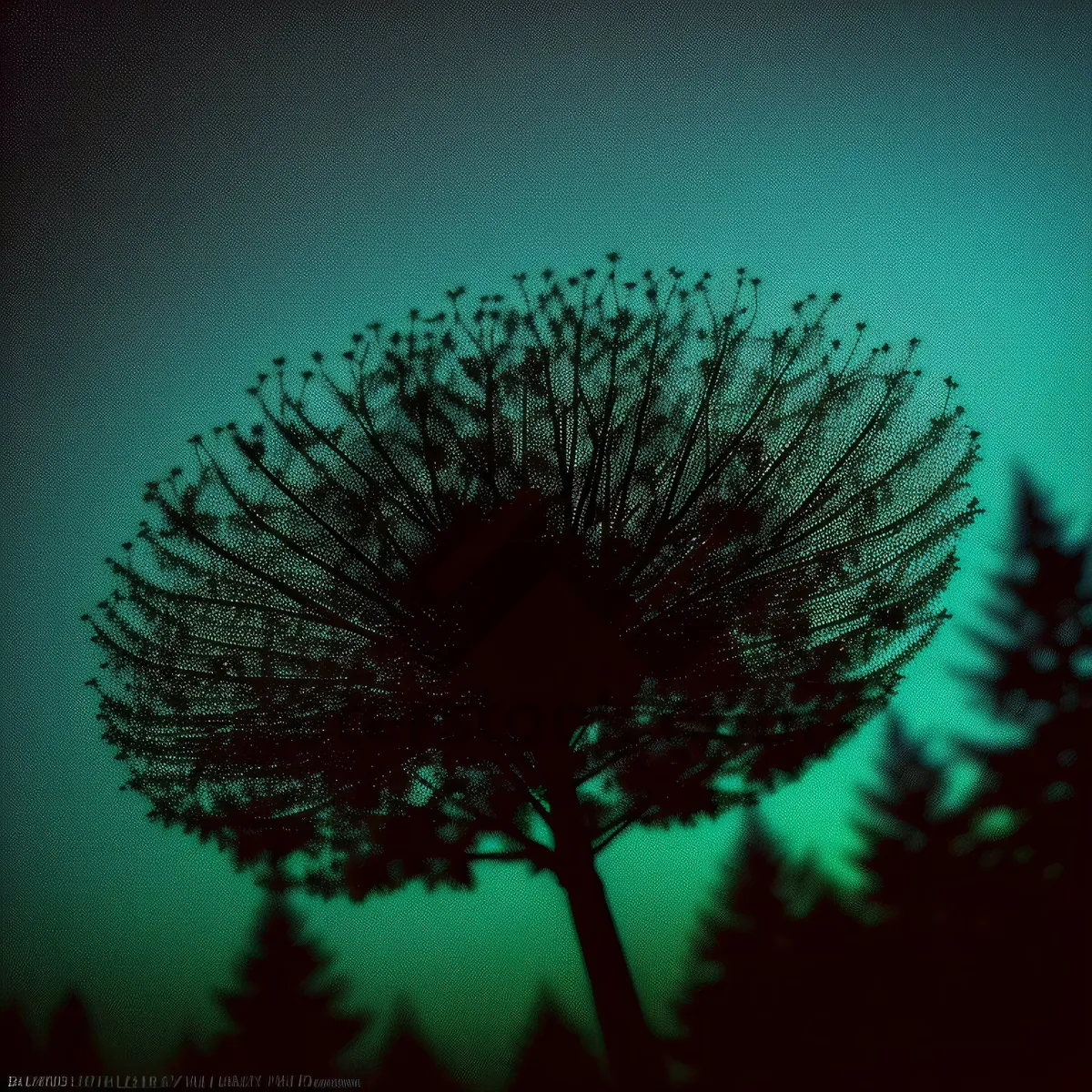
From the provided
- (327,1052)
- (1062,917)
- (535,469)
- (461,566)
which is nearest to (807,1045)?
(1062,917)

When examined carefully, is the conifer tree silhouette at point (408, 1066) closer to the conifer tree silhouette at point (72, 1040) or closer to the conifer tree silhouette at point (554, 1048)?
the conifer tree silhouette at point (554, 1048)

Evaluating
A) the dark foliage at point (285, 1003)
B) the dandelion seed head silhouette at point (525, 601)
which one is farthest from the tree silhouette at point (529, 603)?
the dark foliage at point (285, 1003)

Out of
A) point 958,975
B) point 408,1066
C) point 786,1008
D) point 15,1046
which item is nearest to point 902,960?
point 958,975

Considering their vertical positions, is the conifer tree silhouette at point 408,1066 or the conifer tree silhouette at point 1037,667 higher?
the conifer tree silhouette at point 1037,667

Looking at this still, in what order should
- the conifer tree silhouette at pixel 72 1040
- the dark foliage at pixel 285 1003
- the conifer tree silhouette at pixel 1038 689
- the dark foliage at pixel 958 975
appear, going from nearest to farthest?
the dark foliage at pixel 958 975 → the conifer tree silhouette at pixel 72 1040 → the dark foliage at pixel 285 1003 → the conifer tree silhouette at pixel 1038 689

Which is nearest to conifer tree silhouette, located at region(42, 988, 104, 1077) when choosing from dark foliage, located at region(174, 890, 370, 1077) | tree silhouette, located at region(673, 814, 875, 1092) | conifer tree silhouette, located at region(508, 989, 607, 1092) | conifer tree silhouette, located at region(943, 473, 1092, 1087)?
dark foliage, located at region(174, 890, 370, 1077)

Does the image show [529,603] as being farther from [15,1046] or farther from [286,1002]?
[286,1002]
